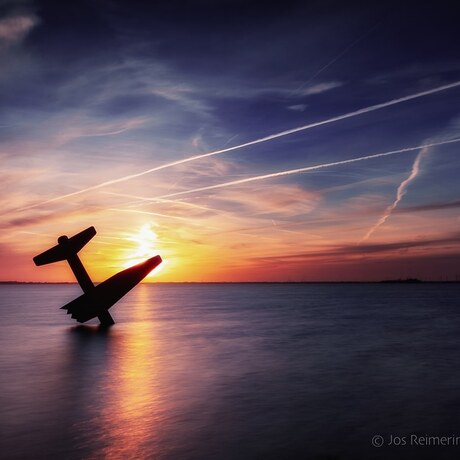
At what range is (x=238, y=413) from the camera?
9828 millimetres

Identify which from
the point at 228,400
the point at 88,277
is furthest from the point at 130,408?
the point at 88,277

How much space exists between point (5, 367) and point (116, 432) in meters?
9.38

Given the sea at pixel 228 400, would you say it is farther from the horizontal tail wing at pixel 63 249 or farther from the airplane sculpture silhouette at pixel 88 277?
the horizontal tail wing at pixel 63 249

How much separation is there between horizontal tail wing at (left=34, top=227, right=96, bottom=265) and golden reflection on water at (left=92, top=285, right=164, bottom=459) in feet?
17.2

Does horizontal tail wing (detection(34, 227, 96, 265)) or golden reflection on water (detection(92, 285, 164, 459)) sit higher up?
horizontal tail wing (detection(34, 227, 96, 265))

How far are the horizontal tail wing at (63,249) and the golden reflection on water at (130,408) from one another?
525cm

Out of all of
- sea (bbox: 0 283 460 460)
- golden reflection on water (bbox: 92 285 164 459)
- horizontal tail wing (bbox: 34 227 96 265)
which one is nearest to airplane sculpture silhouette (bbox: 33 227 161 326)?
horizontal tail wing (bbox: 34 227 96 265)

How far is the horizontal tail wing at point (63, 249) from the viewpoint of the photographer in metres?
21.2

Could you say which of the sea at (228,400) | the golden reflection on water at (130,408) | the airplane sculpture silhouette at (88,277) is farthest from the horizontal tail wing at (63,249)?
the golden reflection on water at (130,408)

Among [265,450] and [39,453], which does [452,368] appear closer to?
[265,450]

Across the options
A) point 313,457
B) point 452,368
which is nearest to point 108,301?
point 452,368

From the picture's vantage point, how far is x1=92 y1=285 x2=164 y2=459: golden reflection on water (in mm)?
7730

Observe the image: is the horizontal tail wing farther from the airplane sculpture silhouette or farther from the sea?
the sea

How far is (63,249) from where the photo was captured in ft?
69.9
